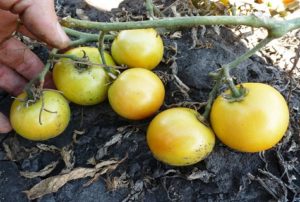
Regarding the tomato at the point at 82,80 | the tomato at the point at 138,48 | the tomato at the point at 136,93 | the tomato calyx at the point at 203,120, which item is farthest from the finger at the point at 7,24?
the tomato calyx at the point at 203,120

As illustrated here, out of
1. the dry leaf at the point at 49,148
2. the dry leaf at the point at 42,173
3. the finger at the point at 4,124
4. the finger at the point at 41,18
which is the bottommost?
the dry leaf at the point at 42,173

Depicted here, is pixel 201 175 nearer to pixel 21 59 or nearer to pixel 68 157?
pixel 68 157

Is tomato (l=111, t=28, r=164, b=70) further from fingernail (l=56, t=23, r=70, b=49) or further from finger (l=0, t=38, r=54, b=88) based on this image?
finger (l=0, t=38, r=54, b=88)

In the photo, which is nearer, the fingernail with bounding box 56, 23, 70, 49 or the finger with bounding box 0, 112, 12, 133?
the fingernail with bounding box 56, 23, 70, 49

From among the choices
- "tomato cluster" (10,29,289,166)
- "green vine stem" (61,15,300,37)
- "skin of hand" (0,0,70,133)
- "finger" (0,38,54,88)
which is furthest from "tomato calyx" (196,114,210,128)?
"finger" (0,38,54,88)

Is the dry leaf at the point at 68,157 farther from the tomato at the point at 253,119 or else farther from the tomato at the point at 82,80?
the tomato at the point at 253,119
